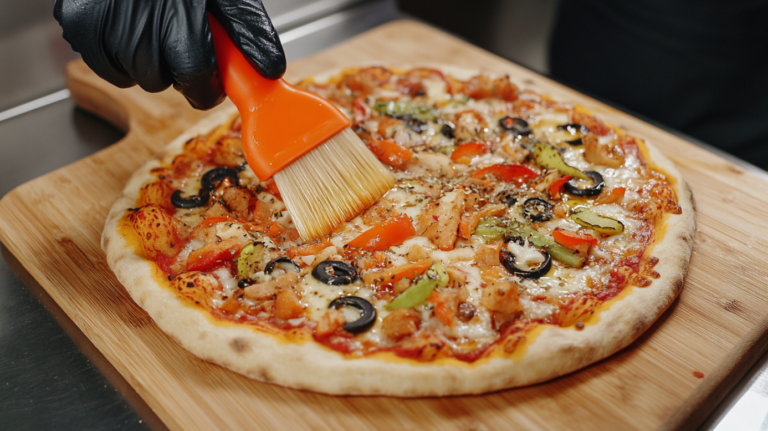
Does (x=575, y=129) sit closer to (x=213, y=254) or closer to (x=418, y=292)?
(x=418, y=292)

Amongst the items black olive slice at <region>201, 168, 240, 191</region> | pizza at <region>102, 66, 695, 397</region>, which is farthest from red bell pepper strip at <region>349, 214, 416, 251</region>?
black olive slice at <region>201, 168, 240, 191</region>

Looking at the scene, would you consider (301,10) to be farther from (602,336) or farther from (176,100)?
(602,336)

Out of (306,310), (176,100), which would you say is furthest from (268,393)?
(176,100)

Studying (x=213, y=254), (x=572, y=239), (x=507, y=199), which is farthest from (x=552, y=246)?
(x=213, y=254)

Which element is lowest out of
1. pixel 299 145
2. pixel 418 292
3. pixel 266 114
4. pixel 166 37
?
pixel 418 292

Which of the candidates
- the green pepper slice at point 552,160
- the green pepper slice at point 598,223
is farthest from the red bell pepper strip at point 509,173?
the green pepper slice at point 598,223

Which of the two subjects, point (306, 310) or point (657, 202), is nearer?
point (306, 310)
